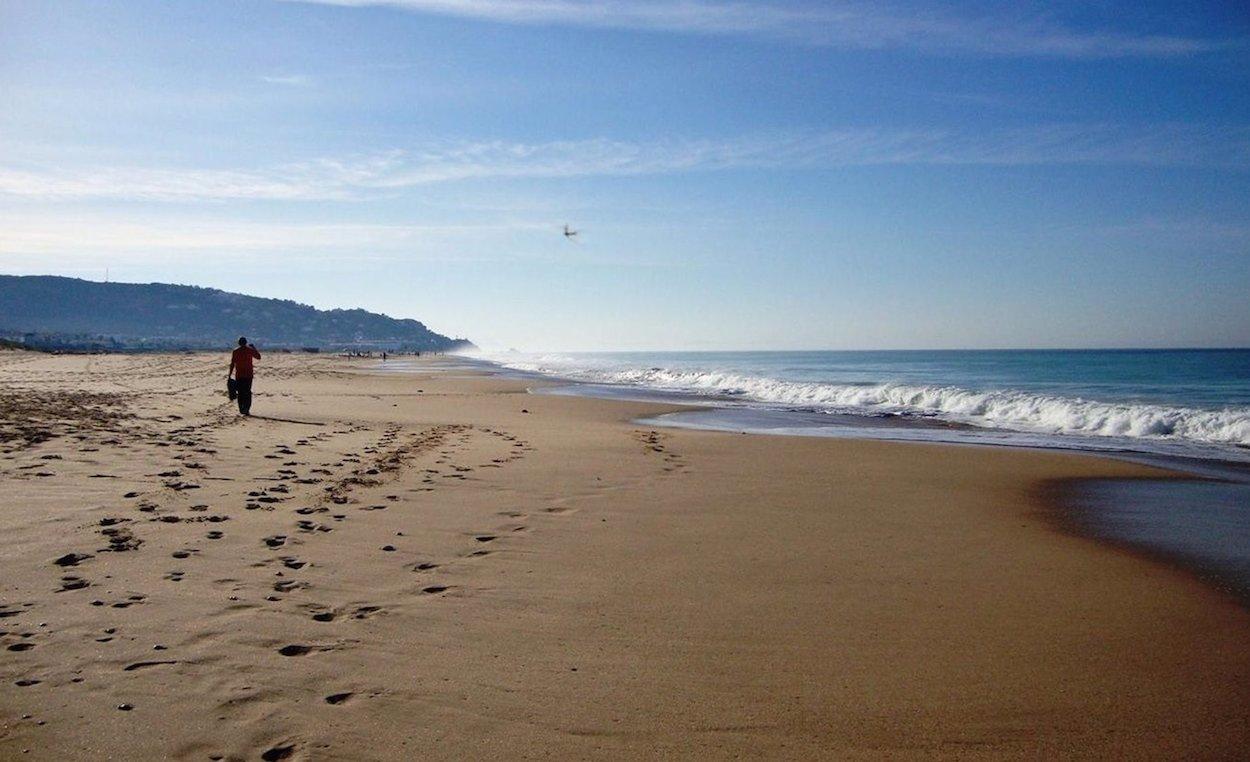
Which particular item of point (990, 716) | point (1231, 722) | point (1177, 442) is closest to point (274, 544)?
point (990, 716)

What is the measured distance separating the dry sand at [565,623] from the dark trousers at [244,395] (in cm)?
713

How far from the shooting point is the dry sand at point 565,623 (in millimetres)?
3219

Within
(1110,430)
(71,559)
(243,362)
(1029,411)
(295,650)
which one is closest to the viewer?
(295,650)

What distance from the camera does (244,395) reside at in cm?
1622

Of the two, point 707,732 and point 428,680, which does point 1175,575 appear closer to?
point 707,732

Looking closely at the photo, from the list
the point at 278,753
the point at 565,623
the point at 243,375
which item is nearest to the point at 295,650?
the point at 278,753

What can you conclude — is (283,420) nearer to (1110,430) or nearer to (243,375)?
(243,375)

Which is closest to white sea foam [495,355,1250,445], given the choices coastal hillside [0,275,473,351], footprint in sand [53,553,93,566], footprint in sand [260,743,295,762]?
footprint in sand [260,743,295,762]

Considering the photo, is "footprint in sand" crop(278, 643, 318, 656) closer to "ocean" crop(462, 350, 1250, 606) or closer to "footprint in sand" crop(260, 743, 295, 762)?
"footprint in sand" crop(260, 743, 295, 762)

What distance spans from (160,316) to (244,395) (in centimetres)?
16943

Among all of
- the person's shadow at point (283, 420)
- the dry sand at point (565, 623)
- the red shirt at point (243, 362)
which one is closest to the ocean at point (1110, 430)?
the dry sand at point (565, 623)

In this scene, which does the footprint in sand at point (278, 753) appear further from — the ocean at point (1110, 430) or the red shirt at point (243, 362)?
the red shirt at point (243, 362)

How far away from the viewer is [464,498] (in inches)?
312

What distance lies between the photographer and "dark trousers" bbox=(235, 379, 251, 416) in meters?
16.0
